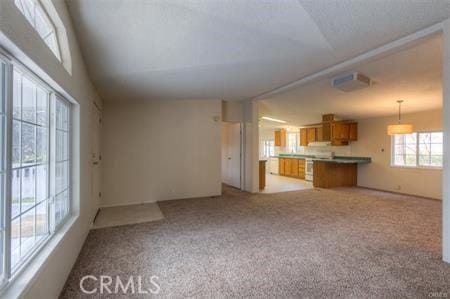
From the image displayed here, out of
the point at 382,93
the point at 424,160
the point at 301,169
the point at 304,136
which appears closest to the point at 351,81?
the point at 382,93

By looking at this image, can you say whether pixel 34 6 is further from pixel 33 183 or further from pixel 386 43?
pixel 386 43

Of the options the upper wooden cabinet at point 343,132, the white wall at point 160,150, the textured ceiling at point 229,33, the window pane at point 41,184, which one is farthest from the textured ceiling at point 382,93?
the window pane at point 41,184

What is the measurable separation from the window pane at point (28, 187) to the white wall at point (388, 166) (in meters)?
7.81

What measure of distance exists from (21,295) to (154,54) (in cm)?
272

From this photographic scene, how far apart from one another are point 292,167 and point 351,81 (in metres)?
6.32

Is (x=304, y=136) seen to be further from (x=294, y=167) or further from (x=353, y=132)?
(x=353, y=132)

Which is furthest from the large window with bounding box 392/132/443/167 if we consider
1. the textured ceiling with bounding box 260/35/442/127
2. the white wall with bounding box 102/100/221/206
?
the white wall with bounding box 102/100/221/206

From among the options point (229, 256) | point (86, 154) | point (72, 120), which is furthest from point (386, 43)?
point (86, 154)

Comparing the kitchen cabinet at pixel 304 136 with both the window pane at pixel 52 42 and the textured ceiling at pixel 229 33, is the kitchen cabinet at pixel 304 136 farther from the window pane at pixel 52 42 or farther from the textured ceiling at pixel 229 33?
the window pane at pixel 52 42

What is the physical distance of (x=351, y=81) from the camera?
3.77 meters

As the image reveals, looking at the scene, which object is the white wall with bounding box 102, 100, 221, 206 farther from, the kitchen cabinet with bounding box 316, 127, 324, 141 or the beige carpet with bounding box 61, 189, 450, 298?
the kitchen cabinet with bounding box 316, 127, 324, 141

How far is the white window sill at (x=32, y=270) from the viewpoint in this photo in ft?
4.11

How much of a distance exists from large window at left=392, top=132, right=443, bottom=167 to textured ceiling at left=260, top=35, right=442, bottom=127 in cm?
78

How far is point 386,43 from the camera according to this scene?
2750mm
